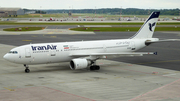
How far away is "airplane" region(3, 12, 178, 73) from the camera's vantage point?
→ 35744 millimetres

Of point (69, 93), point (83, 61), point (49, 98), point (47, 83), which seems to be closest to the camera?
point (49, 98)

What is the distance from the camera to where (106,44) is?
4178cm

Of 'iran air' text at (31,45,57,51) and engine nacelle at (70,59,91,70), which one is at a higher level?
'iran air' text at (31,45,57,51)

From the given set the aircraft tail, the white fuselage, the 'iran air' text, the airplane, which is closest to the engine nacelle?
the airplane

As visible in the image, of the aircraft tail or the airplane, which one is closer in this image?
the airplane

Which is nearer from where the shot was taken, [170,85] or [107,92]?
[107,92]

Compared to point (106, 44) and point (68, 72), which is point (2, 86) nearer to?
point (68, 72)

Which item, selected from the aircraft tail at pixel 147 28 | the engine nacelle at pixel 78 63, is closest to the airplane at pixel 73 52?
the engine nacelle at pixel 78 63

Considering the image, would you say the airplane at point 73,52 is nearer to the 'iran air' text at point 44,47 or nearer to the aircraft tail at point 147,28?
the 'iran air' text at point 44,47

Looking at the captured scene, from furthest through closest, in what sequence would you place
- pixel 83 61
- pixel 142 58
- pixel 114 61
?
pixel 142 58, pixel 114 61, pixel 83 61

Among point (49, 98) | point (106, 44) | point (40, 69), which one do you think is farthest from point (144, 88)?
point (40, 69)

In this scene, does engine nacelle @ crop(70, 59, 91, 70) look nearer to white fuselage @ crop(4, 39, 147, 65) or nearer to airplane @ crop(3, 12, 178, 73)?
airplane @ crop(3, 12, 178, 73)

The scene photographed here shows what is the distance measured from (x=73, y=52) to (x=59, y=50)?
7.80 ft

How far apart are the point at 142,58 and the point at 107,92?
84.1ft
